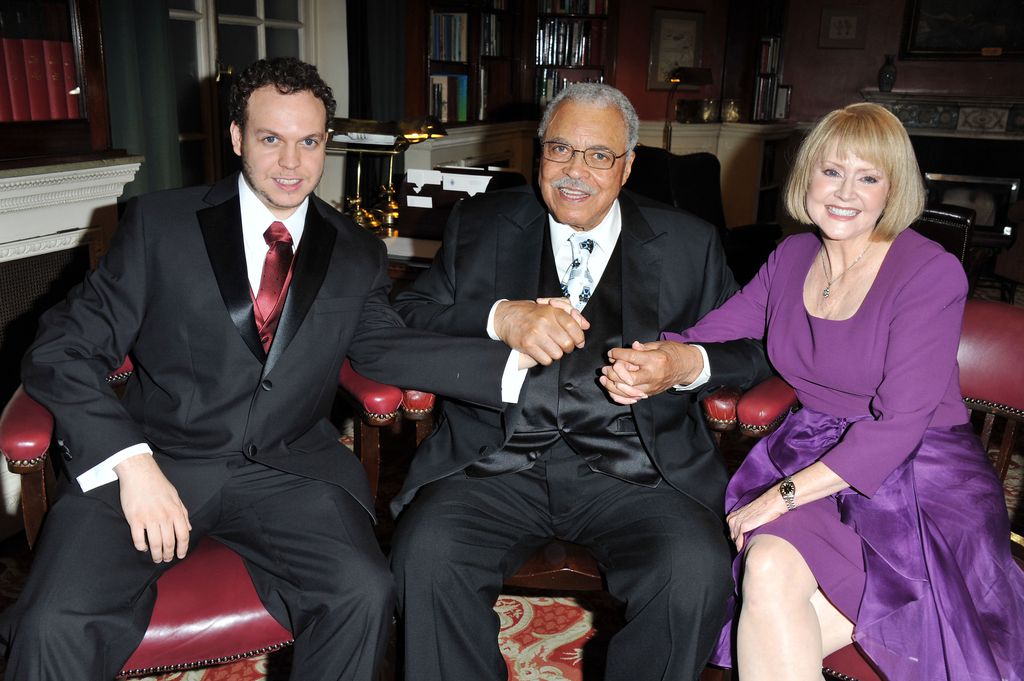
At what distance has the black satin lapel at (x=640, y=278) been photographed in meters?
2.00

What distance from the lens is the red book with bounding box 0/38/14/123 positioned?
242cm

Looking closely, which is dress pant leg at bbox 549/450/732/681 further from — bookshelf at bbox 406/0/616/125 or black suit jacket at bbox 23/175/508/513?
bookshelf at bbox 406/0/616/125

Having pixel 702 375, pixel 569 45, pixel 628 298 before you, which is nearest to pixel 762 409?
pixel 702 375

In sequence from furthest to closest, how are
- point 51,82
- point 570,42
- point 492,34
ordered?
point 570,42 < point 492,34 < point 51,82

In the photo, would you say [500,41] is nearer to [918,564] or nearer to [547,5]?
[547,5]

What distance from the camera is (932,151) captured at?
786 cm

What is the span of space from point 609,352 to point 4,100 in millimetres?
1795

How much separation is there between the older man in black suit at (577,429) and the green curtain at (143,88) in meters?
1.61

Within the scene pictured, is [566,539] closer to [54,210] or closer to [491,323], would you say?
[491,323]

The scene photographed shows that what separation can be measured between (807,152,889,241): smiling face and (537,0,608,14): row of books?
226 inches

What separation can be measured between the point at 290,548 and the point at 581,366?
0.70 metres

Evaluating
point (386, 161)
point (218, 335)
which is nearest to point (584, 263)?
point (218, 335)

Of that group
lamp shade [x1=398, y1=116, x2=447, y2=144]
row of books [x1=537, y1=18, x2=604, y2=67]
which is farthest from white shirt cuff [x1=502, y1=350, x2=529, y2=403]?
row of books [x1=537, y1=18, x2=604, y2=67]

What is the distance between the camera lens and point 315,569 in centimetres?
169
